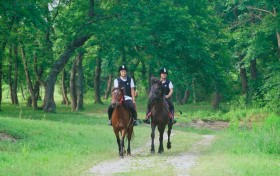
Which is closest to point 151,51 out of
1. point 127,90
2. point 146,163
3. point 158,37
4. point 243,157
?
point 158,37

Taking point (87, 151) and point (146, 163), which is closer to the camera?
point (146, 163)

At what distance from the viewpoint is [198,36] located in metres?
40.1

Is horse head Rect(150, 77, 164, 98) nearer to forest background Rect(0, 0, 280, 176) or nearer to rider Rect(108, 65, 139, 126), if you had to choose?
rider Rect(108, 65, 139, 126)

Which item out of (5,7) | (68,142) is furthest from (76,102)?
(68,142)

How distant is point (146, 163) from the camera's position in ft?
51.4

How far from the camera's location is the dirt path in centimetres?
1398

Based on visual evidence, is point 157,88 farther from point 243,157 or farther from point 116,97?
point 243,157

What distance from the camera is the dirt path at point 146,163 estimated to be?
13977 mm

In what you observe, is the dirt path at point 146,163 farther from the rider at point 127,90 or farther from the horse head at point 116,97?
the horse head at point 116,97

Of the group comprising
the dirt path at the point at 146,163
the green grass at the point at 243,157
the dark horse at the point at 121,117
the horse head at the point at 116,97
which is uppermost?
the horse head at the point at 116,97

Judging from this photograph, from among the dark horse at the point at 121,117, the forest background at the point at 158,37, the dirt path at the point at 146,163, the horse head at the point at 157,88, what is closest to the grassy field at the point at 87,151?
the dirt path at the point at 146,163

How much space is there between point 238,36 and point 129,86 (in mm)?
28354

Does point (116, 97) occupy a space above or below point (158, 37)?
below

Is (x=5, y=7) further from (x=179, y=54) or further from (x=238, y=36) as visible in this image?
(x=238, y=36)
